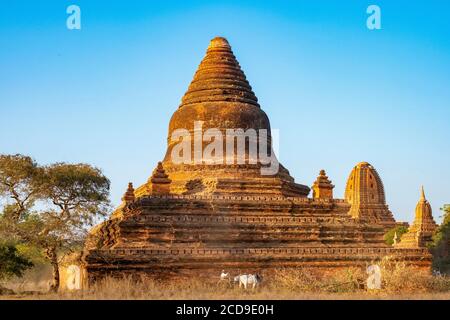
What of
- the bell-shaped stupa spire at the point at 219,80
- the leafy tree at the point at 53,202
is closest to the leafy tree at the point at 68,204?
the leafy tree at the point at 53,202

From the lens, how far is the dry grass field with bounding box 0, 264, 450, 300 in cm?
1938

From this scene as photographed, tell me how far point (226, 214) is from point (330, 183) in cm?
558

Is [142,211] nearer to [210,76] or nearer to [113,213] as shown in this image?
[113,213]

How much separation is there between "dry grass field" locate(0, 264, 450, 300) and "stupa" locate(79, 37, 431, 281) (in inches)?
33.7

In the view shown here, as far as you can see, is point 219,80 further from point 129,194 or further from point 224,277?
point 224,277

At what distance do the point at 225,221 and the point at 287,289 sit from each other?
5082 millimetres

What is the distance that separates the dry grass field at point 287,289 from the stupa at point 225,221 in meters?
0.86

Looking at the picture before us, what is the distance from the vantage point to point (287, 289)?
2230 cm

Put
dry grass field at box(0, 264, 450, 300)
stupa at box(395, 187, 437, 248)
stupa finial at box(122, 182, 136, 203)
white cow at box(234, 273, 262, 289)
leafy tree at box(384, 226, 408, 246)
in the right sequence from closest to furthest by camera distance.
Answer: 1. dry grass field at box(0, 264, 450, 300)
2. white cow at box(234, 273, 262, 289)
3. stupa finial at box(122, 182, 136, 203)
4. stupa at box(395, 187, 437, 248)
5. leafy tree at box(384, 226, 408, 246)

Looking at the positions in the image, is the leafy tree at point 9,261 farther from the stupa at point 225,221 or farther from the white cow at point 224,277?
the white cow at point 224,277

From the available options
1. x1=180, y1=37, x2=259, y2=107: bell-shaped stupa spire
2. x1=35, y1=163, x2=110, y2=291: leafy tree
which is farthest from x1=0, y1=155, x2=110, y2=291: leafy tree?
x1=180, y1=37, x2=259, y2=107: bell-shaped stupa spire

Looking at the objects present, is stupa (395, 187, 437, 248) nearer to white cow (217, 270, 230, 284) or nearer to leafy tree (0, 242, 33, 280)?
white cow (217, 270, 230, 284)

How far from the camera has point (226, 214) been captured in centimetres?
2750
